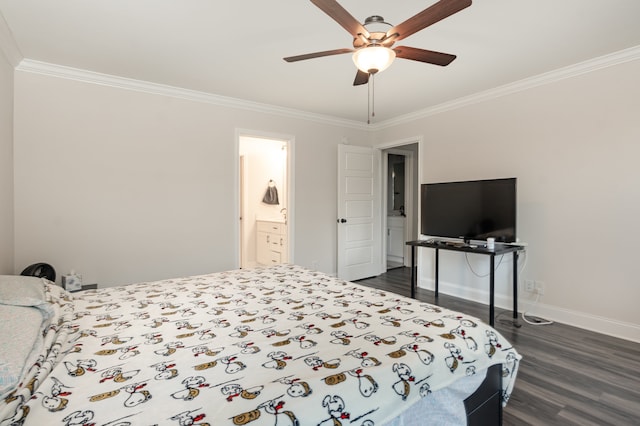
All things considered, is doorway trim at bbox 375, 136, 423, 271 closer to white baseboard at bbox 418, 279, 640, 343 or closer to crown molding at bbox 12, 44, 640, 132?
crown molding at bbox 12, 44, 640, 132

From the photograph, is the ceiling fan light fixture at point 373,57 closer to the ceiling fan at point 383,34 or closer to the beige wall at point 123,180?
the ceiling fan at point 383,34

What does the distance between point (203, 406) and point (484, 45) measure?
3.02m

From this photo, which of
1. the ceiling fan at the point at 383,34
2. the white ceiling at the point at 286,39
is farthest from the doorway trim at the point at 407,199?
the ceiling fan at the point at 383,34

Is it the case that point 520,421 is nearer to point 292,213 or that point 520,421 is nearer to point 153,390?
point 153,390

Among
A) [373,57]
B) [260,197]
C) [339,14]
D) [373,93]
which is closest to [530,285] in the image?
[373,93]

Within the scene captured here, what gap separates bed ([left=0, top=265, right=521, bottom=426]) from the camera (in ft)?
3.13

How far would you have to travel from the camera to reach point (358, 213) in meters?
4.93

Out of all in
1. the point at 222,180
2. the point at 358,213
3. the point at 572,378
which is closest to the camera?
the point at 572,378

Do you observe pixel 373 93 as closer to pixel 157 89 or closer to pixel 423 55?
pixel 423 55

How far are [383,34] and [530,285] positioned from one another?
3017mm

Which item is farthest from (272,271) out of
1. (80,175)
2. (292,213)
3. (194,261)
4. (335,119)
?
(335,119)

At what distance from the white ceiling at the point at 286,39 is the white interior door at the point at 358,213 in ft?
4.69

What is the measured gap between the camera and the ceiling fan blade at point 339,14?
148 centimetres

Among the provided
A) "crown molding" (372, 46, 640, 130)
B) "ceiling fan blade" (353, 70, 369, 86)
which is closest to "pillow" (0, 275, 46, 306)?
"ceiling fan blade" (353, 70, 369, 86)
